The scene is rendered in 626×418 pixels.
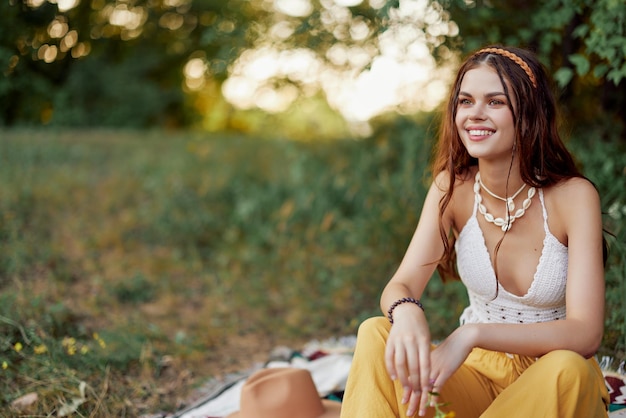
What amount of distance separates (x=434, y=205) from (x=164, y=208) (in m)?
3.67

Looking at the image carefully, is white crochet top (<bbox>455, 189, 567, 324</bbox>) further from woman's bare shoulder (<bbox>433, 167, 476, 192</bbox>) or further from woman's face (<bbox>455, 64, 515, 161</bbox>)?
woman's face (<bbox>455, 64, 515, 161</bbox>)

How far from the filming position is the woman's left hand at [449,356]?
1.72 meters

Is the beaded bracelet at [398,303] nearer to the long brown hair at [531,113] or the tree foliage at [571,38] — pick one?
the long brown hair at [531,113]

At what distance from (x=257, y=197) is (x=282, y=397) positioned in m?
3.23

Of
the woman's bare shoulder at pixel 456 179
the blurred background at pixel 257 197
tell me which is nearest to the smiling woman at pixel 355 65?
the blurred background at pixel 257 197

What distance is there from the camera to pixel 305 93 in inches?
214

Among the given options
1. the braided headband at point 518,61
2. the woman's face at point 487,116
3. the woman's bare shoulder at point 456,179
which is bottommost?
the woman's bare shoulder at point 456,179

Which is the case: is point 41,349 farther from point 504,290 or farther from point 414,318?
point 504,290

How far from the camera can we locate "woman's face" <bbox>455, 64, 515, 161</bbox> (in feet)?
6.50

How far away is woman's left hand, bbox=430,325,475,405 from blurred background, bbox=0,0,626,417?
1.03 metres

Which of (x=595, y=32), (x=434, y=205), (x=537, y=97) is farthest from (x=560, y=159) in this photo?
(x=595, y=32)

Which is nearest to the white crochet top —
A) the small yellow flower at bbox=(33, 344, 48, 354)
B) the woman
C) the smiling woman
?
the woman

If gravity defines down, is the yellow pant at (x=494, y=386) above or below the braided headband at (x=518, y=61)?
below

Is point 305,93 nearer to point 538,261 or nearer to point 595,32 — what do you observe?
point 595,32
